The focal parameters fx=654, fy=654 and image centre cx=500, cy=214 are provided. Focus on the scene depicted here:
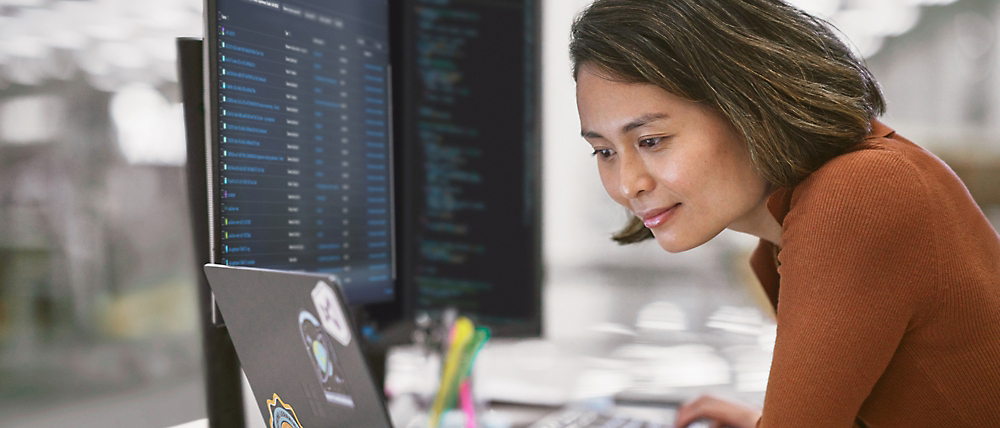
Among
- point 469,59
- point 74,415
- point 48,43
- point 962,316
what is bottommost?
point 74,415

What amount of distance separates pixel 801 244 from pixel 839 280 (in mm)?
53

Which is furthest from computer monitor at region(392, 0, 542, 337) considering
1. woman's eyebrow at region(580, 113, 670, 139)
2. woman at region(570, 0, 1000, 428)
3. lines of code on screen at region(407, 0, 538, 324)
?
woman's eyebrow at region(580, 113, 670, 139)

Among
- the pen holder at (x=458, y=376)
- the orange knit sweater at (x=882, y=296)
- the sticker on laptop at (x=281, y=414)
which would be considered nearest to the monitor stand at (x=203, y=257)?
the sticker on laptop at (x=281, y=414)

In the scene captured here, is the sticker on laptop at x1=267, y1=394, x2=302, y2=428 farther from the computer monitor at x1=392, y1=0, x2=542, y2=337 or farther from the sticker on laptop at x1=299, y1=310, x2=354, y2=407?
the computer monitor at x1=392, y1=0, x2=542, y2=337

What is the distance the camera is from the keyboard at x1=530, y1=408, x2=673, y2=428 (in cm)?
101

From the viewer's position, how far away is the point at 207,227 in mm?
832

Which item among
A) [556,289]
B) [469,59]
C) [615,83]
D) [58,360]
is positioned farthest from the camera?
[556,289]

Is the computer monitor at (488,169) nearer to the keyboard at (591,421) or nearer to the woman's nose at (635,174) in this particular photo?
the keyboard at (591,421)

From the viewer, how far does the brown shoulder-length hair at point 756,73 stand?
0.78m

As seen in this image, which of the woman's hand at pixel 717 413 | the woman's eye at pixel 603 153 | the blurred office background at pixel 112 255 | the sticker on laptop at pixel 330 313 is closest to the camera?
the sticker on laptop at pixel 330 313

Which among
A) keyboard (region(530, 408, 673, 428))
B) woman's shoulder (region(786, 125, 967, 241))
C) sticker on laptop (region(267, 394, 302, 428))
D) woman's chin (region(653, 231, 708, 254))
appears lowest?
keyboard (region(530, 408, 673, 428))

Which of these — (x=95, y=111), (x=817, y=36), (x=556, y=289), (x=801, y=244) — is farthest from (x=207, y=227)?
(x=556, y=289)

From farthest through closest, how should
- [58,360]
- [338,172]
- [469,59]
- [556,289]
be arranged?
[556,289], [58,360], [469,59], [338,172]

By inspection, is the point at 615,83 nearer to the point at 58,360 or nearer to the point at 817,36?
the point at 817,36
